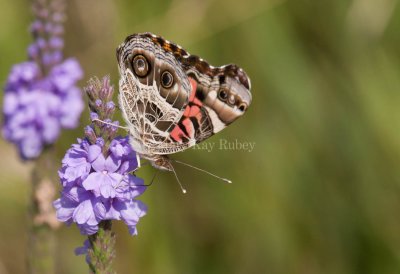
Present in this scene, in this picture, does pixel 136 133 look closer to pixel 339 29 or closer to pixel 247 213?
pixel 247 213

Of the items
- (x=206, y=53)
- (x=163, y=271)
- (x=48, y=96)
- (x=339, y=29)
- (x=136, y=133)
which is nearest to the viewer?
(x=136, y=133)

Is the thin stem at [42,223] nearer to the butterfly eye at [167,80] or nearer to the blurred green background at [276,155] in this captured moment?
the blurred green background at [276,155]

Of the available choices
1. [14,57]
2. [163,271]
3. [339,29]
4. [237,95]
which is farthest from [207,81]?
[14,57]

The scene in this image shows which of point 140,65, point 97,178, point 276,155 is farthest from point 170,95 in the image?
point 276,155

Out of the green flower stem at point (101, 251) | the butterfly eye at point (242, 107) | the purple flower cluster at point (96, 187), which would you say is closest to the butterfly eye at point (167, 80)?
the butterfly eye at point (242, 107)

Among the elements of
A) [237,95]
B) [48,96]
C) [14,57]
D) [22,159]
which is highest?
[14,57]

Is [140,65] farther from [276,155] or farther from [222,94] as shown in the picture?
[276,155]
